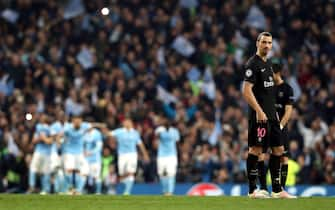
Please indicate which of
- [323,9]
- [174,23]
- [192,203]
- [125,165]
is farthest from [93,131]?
[192,203]

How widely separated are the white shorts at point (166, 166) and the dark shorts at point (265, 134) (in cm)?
990

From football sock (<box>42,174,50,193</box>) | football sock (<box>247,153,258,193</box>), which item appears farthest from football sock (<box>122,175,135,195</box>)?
football sock (<box>247,153,258,193</box>)

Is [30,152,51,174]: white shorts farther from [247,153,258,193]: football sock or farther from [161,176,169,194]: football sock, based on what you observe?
[247,153,258,193]: football sock

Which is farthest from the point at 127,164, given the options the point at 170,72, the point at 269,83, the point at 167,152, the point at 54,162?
the point at 269,83

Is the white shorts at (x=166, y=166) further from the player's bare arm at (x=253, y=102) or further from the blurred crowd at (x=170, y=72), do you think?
the player's bare arm at (x=253, y=102)

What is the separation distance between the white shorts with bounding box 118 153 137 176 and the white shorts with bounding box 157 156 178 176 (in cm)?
59

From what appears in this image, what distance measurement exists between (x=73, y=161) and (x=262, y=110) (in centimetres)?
1034

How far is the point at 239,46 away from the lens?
28188 mm

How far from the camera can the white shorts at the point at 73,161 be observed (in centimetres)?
2372

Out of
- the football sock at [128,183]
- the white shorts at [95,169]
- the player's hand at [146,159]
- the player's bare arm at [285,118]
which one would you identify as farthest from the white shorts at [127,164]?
the player's bare arm at [285,118]

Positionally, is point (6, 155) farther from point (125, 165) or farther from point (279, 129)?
point (279, 129)

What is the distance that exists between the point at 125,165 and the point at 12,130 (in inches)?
119

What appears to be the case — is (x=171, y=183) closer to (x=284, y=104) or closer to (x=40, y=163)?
(x=40, y=163)

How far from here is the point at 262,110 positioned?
1406cm
